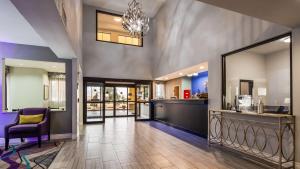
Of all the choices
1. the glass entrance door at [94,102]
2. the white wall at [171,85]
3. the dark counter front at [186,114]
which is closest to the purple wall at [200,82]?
the white wall at [171,85]

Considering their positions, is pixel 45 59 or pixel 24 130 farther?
pixel 45 59

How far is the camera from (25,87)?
21.7 ft

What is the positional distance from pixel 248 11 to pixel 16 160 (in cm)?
524

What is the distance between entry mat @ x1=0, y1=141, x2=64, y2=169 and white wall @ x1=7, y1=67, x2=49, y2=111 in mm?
1774

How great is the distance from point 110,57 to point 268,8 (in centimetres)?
790

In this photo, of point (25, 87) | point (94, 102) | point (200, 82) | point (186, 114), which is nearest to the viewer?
point (186, 114)

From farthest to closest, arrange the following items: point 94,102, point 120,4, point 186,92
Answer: point 120,4
point 94,102
point 186,92

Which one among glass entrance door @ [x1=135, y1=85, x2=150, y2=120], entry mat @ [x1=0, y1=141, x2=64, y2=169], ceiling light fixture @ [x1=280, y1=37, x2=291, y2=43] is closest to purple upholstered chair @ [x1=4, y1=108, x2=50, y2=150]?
entry mat @ [x1=0, y1=141, x2=64, y2=169]

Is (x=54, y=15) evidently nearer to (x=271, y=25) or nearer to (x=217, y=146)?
(x=271, y=25)

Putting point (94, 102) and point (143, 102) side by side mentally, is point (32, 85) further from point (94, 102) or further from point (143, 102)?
point (143, 102)

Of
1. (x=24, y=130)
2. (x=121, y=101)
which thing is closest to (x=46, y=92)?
(x=24, y=130)

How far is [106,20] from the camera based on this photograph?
32.8 feet

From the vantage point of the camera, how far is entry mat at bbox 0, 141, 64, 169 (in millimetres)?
3422

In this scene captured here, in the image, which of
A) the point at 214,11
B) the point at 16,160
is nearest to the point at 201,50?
the point at 214,11
